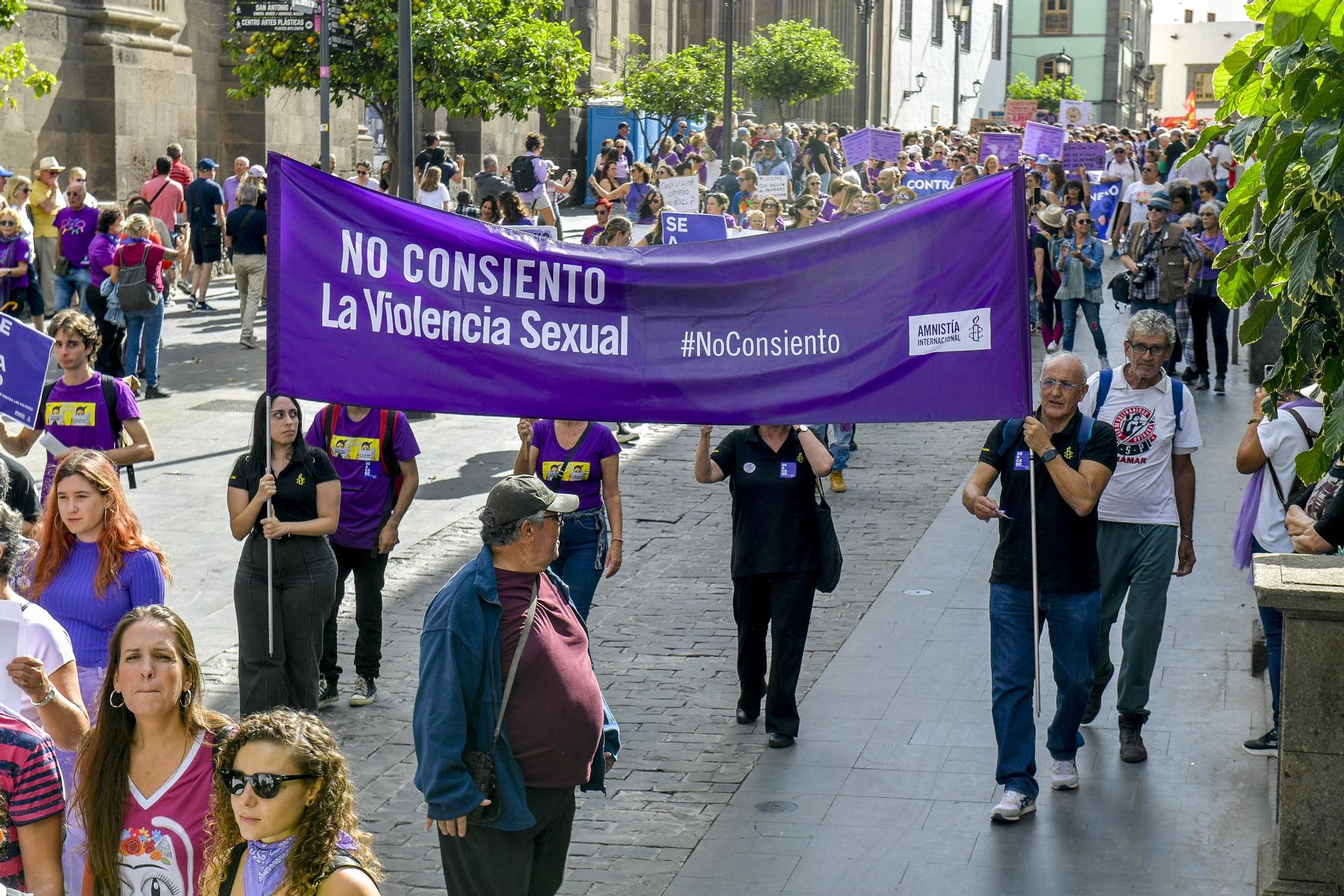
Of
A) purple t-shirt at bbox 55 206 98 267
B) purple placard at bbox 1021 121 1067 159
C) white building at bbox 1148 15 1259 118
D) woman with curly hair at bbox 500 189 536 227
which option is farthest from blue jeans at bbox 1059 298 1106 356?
white building at bbox 1148 15 1259 118

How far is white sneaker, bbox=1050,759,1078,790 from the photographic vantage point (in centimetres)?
743

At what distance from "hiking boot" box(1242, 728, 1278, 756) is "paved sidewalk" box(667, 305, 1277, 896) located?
55 mm

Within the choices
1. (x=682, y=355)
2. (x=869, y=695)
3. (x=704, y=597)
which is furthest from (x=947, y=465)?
(x=682, y=355)

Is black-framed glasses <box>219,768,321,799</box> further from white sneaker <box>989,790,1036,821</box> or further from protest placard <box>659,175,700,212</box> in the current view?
protest placard <box>659,175,700,212</box>

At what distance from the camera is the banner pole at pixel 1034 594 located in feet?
22.5

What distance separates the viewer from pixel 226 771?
13.3 ft

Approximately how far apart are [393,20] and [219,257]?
498cm

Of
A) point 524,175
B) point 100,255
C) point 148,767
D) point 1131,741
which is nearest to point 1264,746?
point 1131,741

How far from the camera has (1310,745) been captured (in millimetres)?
5793

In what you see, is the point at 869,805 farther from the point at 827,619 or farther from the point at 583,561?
the point at 827,619

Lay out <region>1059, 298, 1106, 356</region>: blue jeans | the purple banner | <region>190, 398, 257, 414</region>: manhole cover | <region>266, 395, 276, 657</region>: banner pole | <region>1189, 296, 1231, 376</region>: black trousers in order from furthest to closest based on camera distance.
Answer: <region>1059, 298, 1106, 356</region>: blue jeans → <region>1189, 296, 1231, 376</region>: black trousers → <region>190, 398, 257, 414</region>: manhole cover → <region>266, 395, 276, 657</region>: banner pole → the purple banner

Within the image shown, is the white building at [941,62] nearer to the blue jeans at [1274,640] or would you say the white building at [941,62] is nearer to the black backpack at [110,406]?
the black backpack at [110,406]

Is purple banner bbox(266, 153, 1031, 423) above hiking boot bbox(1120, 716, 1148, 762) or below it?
above

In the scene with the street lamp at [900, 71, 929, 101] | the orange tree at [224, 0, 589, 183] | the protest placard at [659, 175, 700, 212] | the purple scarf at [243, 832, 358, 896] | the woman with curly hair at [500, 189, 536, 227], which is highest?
the street lamp at [900, 71, 929, 101]
